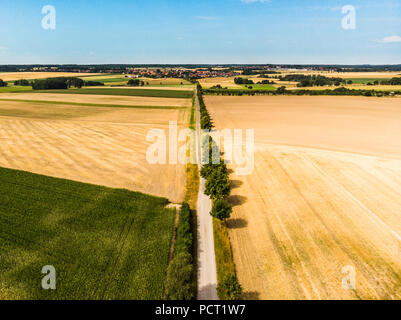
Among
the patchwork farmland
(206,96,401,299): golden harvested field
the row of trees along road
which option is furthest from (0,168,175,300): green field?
(206,96,401,299): golden harvested field

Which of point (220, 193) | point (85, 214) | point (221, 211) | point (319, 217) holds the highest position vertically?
point (220, 193)

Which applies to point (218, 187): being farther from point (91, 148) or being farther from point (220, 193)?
point (91, 148)

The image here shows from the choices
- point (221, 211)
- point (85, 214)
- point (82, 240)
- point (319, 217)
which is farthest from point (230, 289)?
point (85, 214)

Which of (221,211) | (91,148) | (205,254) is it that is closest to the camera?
(205,254)

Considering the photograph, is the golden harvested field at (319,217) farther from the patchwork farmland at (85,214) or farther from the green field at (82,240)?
the patchwork farmland at (85,214)

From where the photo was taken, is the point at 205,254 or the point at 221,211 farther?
the point at 221,211
